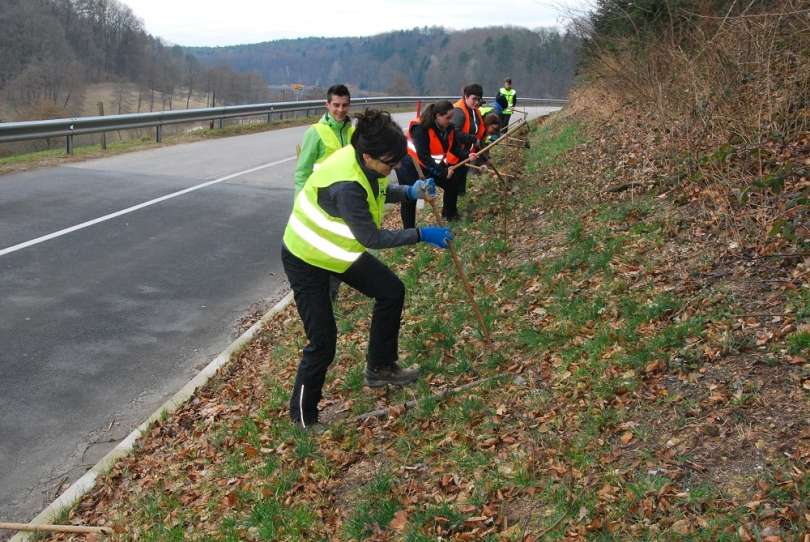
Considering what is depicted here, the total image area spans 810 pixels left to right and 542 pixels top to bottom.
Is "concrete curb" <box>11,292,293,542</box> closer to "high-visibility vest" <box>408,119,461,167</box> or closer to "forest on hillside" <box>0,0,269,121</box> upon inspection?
"high-visibility vest" <box>408,119,461,167</box>

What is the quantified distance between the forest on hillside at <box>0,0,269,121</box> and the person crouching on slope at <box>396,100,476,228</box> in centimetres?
8422

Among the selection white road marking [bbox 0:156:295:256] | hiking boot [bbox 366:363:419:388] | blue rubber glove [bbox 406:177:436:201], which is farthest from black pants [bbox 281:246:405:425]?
white road marking [bbox 0:156:295:256]

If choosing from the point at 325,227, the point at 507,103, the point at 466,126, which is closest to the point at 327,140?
the point at 325,227

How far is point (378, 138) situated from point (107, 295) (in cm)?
484

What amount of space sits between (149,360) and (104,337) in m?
0.64

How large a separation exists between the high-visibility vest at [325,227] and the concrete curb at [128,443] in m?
2.04

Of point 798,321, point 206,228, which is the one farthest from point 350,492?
point 206,228

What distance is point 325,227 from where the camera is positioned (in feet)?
15.4

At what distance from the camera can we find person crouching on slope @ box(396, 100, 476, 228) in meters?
8.62

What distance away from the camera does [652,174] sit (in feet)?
27.4

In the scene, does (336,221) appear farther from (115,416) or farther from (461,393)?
(115,416)

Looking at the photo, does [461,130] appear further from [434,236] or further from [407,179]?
[434,236]

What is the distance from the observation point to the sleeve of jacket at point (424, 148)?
873 centimetres

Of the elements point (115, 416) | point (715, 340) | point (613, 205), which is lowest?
point (115, 416)
